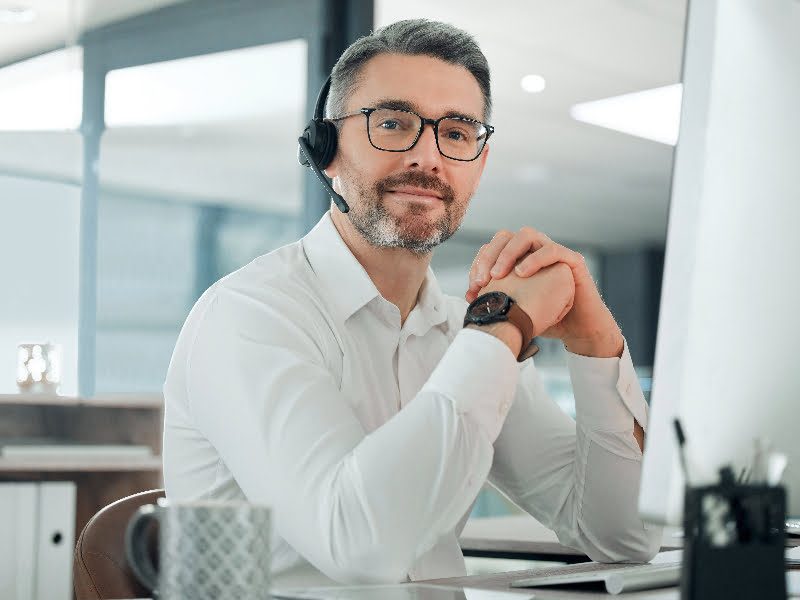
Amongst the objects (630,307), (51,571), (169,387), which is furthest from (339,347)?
(630,307)

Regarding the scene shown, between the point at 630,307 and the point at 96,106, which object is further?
the point at 630,307

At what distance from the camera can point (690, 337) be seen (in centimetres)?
71

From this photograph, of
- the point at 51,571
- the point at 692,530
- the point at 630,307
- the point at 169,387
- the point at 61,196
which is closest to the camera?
the point at 692,530

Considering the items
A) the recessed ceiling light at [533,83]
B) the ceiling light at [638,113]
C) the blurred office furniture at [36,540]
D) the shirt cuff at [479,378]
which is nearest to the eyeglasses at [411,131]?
the shirt cuff at [479,378]

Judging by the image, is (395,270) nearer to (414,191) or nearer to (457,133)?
(414,191)

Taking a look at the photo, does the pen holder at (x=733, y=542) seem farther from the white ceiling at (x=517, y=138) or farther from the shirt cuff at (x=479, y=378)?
the white ceiling at (x=517, y=138)

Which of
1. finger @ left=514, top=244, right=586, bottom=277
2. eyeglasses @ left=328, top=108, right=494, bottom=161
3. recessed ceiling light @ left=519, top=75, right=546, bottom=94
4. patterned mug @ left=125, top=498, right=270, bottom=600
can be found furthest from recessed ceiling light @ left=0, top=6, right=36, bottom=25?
patterned mug @ left=125, top=498, right=270, bottom=600

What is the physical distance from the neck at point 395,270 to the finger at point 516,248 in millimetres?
304

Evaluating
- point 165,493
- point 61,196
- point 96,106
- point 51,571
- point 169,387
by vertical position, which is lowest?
point 51,571

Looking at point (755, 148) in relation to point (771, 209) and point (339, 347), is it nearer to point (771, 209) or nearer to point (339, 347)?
point (771, 209)

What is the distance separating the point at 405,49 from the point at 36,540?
2139 mm

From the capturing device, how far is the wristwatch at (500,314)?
1150 millimetres

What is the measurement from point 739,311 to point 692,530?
16 centimetres

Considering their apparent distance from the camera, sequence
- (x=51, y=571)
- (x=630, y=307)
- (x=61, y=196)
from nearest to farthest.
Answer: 1. (x=51, y=571)
2. (x=61, y=196)
3. (x=630, y=307)
